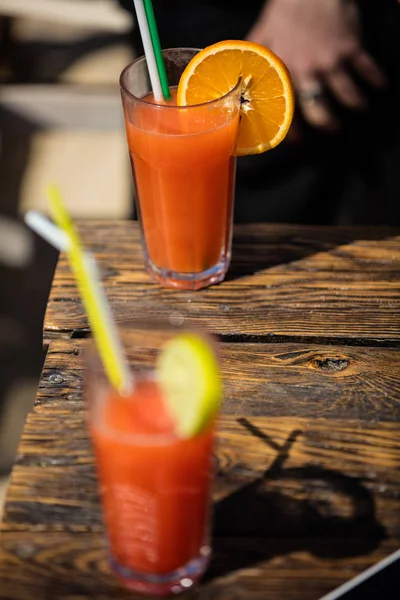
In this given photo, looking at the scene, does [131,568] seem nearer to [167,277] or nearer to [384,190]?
[167,277]

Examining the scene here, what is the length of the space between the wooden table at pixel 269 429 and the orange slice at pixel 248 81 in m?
0.22

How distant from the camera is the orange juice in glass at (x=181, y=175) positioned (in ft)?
3.24

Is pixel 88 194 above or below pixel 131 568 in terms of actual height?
below

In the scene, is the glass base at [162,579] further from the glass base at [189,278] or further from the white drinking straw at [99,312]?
the glass base at [189,278]

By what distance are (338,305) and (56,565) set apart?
514mm

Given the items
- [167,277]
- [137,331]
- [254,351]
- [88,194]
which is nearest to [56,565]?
[137,331]

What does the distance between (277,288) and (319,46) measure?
0.84 meters

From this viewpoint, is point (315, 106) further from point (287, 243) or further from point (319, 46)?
point (287, 243)

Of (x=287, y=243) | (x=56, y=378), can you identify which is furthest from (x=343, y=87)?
(x=56, y=378)

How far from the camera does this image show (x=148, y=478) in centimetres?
67

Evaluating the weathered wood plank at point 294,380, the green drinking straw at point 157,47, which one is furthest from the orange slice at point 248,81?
the weathered wood plank at point 294,380

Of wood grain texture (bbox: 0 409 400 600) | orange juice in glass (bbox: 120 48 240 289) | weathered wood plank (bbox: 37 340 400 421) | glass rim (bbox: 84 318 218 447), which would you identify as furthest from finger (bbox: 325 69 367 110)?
glass rim (bbox: 84 318 218 447)

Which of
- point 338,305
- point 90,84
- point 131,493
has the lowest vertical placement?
point 90,84

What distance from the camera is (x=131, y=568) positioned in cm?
73
